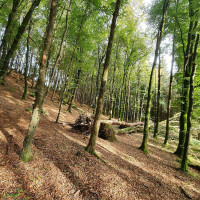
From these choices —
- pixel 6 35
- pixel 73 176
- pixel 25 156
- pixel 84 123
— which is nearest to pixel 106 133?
pixel 84 123

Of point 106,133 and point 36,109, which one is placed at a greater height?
point 36,109

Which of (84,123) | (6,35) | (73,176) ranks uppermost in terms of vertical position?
(6,35)

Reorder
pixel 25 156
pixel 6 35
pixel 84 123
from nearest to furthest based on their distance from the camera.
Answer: pixel 25 156
pixel 6 35
pixel 84 123

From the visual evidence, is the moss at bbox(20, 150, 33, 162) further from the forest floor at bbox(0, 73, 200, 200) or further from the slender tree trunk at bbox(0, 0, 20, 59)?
the slender tree trunk at bbox(0, 0, 20, 59)

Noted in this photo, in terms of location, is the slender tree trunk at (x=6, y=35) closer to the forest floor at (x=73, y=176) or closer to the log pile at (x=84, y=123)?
the forest floor at (x=73, y=176)

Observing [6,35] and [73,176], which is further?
[6,35]

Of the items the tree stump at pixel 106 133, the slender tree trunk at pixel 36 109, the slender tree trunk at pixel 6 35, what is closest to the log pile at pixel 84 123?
the tree stump at pixel 106 133

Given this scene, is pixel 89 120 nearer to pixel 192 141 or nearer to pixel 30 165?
pixel 30 165

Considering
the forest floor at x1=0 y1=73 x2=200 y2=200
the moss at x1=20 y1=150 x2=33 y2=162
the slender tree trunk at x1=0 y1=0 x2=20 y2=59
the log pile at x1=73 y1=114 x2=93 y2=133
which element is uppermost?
the slender tree trunk at x1=0 y1=0 x2=20 y2=59

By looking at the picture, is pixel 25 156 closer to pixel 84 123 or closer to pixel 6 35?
pixel 84 123

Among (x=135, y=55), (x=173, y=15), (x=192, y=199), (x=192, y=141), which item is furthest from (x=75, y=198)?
(x=135, y=55)

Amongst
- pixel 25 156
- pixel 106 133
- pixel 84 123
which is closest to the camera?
pixel 25 156

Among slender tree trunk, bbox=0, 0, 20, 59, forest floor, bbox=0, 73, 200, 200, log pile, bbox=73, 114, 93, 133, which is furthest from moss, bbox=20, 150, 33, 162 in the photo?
slender tree trunk, bbox=0, 0, 20, 59

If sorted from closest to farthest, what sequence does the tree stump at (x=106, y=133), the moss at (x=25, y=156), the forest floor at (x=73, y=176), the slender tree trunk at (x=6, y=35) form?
the forest floor at (x=73, y=176)
the moss at (x=25, y=156)
the slender tree trunk at (x=6, y=35)
the tree stump at (x=106, y=133)
